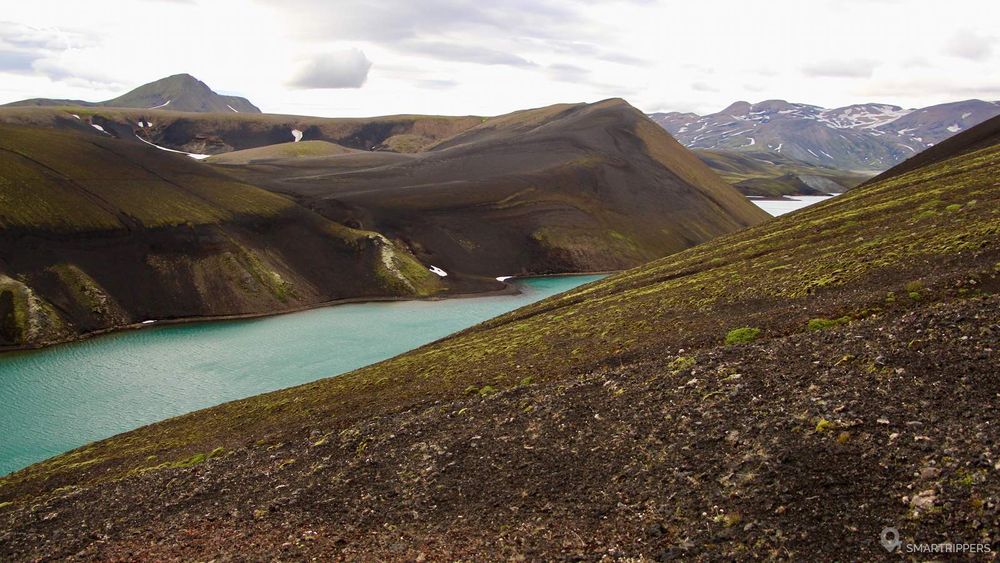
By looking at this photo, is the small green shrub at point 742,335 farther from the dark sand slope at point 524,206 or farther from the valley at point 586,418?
the dark sand slope at point 524,206

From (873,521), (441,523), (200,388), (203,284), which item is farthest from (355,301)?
(873,521)

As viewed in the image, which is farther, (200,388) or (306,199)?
(306,199)

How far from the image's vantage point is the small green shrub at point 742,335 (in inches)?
1099

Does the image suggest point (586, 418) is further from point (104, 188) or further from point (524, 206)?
point (524, 206)

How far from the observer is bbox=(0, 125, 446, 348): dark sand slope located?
Answer: 87188 millimetres

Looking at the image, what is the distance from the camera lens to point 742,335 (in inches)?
1121

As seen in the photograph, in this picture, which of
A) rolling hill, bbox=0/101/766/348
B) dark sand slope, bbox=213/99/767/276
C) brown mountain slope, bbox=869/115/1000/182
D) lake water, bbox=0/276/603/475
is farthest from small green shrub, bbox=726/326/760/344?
dark sand slope, bbox=213/99/767/276

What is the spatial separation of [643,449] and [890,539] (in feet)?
25.5

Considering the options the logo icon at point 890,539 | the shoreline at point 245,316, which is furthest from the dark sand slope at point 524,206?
the logo icon at point 890,539

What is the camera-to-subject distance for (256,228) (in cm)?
11800

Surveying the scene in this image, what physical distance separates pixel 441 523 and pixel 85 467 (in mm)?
26335

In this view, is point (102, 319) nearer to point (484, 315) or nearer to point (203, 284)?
point (203, 284)

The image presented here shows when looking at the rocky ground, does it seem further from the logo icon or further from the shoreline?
the shoreline

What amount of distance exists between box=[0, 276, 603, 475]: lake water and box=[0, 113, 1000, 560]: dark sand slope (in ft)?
47.4
